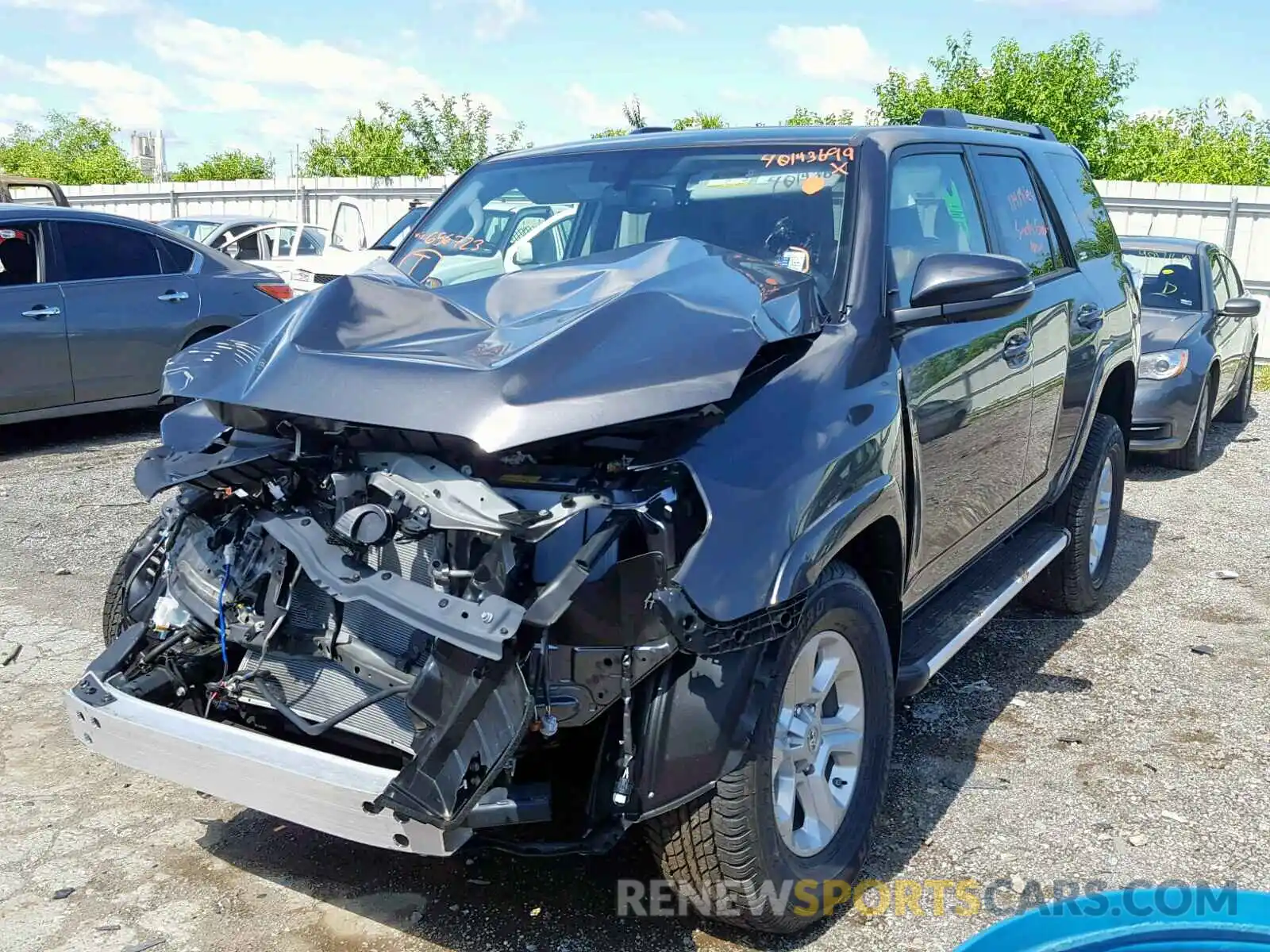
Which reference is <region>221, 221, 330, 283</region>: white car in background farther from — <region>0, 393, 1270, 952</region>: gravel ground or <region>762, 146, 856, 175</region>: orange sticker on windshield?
<region>762, 146, 856, 175</region>: orange sticker on windshield

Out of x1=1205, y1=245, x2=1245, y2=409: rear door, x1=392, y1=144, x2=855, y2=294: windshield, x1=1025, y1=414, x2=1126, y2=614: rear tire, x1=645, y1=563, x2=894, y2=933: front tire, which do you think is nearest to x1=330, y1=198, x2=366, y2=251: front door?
x1=1205, y1=245, x2=1245, y2=409: rear door

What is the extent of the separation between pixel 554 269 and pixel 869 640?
4.29ft

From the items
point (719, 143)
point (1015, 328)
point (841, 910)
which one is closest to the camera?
point (841, 910)

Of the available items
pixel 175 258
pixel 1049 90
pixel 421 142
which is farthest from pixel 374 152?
pixel 175 258

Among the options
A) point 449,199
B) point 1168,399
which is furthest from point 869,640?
point 1168,399

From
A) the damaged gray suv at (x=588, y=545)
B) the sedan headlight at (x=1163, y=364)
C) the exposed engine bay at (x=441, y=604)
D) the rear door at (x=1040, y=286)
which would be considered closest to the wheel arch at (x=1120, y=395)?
the rear door at (x=1040, y=286)

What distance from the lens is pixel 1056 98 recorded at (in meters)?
25.8

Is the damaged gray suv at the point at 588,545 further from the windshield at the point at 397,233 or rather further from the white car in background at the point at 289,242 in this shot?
the white car in background at the point at 289,242

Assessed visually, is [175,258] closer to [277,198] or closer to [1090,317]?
[1090,317]

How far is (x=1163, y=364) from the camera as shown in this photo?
8.55m

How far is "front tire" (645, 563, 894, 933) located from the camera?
2.63m

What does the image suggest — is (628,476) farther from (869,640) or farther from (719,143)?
(719,143)

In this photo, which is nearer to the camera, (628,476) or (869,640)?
(628,476)

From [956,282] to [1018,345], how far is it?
104 cm
